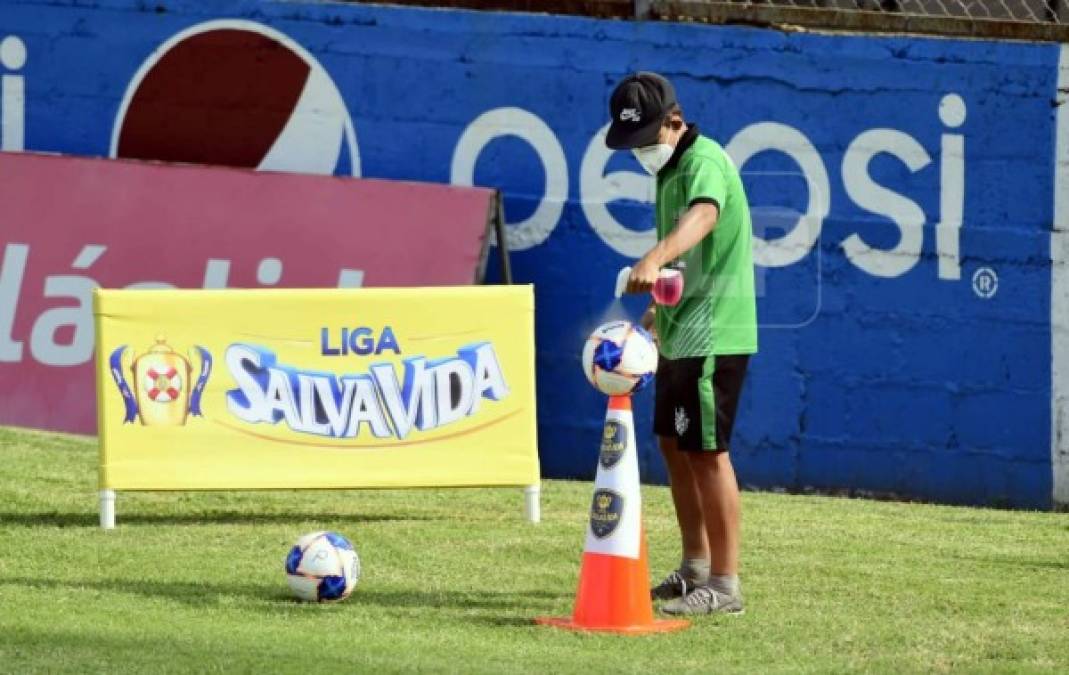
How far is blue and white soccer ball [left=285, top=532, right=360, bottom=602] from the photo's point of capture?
290 inches

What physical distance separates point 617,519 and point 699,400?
525 millimetres

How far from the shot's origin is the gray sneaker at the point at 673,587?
751cm

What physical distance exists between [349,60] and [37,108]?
201cm

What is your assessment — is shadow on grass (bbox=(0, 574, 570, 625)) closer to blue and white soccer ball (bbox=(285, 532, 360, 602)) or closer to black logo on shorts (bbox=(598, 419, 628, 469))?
blue and white soccer ball (bbox=(285, 532, 360, 602))

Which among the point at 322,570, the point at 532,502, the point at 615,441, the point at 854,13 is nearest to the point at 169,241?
the point at 532,502

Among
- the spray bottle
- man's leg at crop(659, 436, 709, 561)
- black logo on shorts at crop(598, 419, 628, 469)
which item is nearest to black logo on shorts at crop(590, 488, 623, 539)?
black logo on shorts at crop(598, 419, 628, 469)

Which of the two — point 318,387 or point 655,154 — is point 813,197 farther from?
point 655,154

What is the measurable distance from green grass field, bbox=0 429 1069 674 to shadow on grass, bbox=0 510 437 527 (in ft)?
0.08

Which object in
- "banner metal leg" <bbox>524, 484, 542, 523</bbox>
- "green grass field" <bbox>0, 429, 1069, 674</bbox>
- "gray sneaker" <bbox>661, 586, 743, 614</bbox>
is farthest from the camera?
"banner metal leg" <bbox>524, 484, 542, 523</bbox>

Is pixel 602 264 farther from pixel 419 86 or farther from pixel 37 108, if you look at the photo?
pixel 37 108

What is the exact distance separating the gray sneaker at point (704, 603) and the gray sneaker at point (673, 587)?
16cm

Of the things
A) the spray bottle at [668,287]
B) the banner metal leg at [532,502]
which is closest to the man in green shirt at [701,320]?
the spray bottle at [668,287]

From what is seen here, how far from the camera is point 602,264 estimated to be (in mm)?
12219

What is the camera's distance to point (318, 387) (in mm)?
9461
